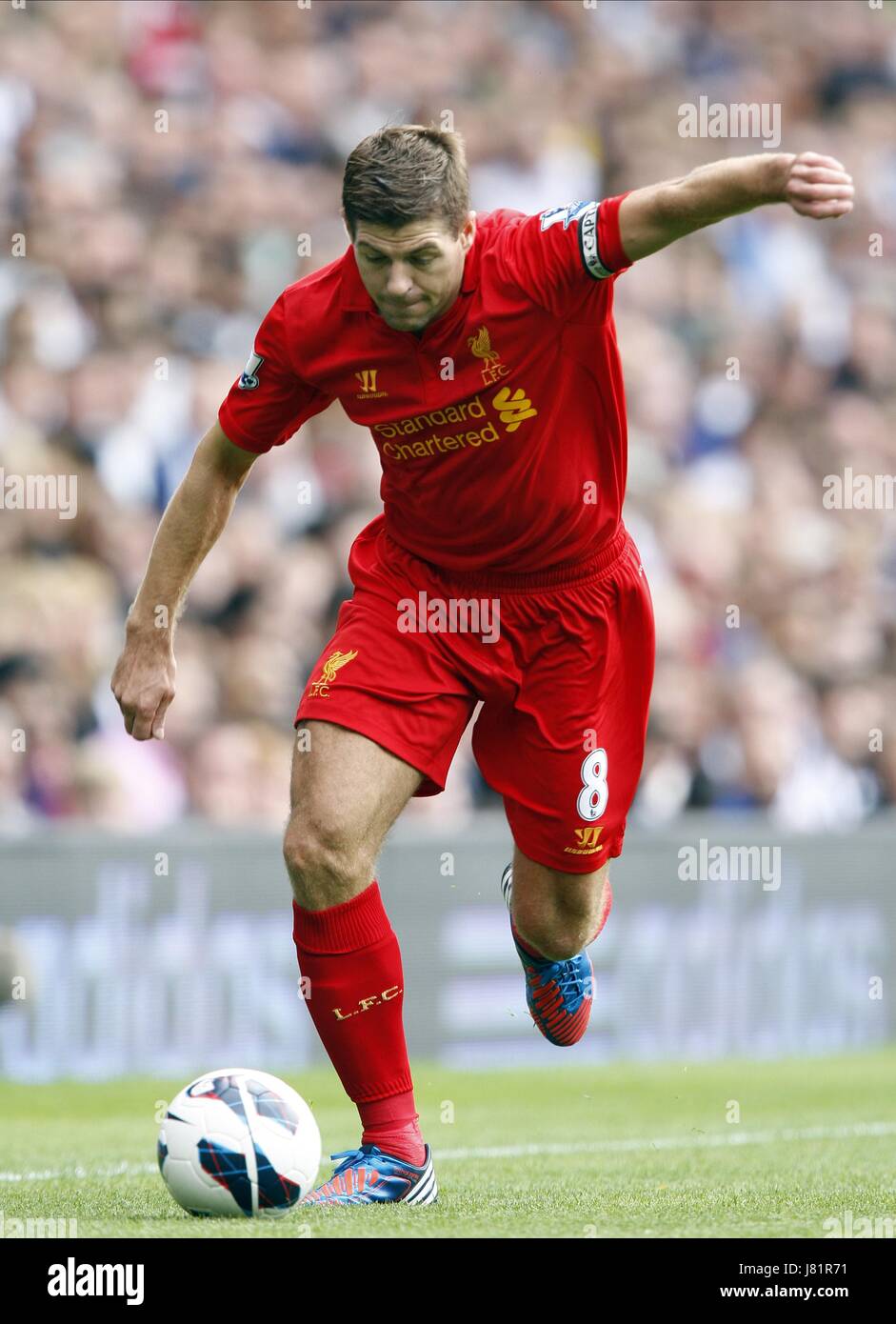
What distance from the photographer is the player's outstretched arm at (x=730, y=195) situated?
4.54m

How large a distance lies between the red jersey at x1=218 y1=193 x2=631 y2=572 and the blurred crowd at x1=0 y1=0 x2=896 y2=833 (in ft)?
14.1

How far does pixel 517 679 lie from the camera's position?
583cm

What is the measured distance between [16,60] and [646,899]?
225 inches

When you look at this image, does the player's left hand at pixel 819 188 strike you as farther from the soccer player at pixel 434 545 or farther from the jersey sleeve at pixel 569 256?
the jersey sleeve at pixel 569 256

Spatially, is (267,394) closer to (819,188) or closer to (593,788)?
(593,788)

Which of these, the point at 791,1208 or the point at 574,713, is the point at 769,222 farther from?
the point at 791,1208

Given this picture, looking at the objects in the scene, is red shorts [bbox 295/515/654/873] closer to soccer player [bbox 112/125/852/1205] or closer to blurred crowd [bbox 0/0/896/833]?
soccer player [bbox 112/125/852/1205]

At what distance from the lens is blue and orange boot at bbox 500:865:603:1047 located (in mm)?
6629

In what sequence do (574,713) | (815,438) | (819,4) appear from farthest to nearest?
(819,4) → (815,438) → (574,713)

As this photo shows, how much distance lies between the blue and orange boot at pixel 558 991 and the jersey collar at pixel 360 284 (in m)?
2.04

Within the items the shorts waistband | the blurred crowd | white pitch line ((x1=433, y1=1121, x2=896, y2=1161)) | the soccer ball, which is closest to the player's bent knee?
the soccer ball

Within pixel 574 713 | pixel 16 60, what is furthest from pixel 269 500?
pixel 574 713

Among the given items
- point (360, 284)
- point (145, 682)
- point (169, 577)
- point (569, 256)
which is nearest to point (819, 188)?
point (569, 256)

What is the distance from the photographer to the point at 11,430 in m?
10.1
